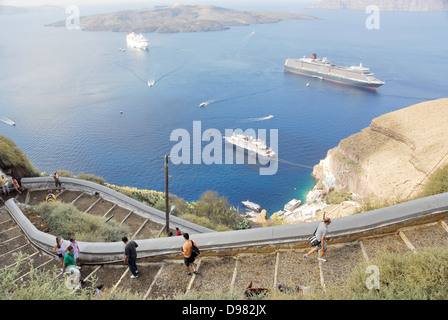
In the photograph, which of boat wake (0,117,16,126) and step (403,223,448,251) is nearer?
step (403,223,448,251)

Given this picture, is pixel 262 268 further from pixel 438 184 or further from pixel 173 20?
pixel 173 20

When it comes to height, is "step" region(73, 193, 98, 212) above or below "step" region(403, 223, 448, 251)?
below

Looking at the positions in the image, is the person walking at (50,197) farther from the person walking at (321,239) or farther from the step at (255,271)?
the person walking at (321,239)

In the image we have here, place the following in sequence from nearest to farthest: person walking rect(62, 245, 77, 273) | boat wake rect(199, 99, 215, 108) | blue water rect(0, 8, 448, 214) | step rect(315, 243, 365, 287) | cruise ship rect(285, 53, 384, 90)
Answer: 1. step rect(315, 243, 365, 287)
2. person walking rect(62, 245, 77, 273)
3. blue water rect(0, 8, 448, 214)
4. boat wake rect(199, 99, 215, 108)
5. cruise ship rect(285, 53, 384, 90)

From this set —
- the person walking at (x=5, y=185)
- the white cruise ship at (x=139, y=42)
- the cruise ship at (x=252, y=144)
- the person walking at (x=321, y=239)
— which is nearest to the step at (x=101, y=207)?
the person walking at (x=5, y=185)

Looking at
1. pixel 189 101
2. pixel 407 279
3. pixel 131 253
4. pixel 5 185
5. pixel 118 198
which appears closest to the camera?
pixel 407 279

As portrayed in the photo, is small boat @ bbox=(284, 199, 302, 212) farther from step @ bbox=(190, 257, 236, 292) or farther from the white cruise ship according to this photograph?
the white cruise ship

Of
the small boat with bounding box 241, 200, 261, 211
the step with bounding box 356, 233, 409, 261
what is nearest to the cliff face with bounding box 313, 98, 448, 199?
the small boat with bounding box 241, 200, 261, 211

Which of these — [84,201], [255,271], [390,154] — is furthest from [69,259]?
[390,154]
